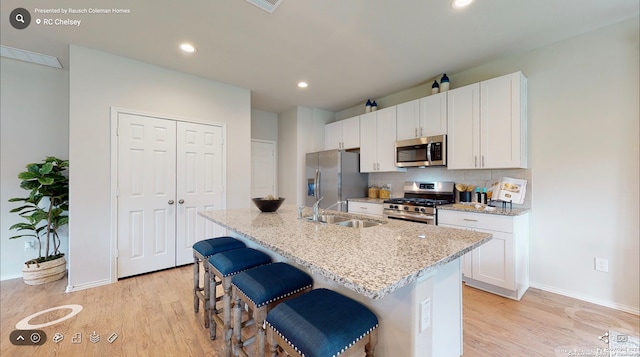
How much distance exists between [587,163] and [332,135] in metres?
3.48

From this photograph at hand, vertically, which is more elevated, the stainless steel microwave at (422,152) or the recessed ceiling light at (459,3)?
the recessed ceiling light at (459,3)

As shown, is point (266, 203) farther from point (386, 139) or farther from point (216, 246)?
point (386, 139)

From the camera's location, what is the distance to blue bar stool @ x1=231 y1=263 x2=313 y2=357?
50.6 inches

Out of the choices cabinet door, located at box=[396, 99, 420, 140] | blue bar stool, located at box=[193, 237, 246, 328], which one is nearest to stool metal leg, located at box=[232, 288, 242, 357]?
blue bar stool, located at box=[193, 237, 246, 328]

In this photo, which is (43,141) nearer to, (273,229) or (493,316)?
(273,229)

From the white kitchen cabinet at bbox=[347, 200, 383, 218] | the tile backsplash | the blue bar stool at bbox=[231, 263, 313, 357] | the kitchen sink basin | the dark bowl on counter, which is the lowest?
the blue bar stool at bbox=[231, 263, 313, 357]

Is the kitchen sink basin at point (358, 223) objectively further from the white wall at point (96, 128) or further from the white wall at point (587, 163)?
the white wall at point (96, 128)

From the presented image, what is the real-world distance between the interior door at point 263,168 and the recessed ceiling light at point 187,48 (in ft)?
7.84

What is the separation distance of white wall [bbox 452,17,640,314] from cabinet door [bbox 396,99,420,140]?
118 centimetres

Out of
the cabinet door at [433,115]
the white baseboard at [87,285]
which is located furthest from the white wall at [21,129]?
the cabinet door at [433,115]

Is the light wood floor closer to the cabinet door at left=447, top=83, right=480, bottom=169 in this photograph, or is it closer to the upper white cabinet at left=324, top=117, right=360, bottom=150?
the cabinet door at left=447, top=83, right=480, bottom=169

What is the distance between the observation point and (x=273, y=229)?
1.60 m

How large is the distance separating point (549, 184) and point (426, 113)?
5.12 feet

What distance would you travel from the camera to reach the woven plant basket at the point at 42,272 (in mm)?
2732
